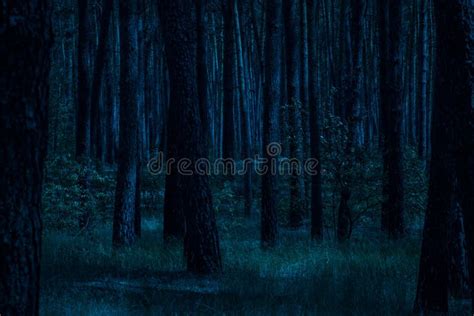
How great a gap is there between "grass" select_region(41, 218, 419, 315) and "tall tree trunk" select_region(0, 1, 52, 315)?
3.43m

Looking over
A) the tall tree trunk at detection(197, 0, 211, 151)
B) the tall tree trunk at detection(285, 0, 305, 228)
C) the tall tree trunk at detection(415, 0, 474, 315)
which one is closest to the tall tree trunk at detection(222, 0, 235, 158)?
the tall tree trunk at detection(285, 0, 305, 228)

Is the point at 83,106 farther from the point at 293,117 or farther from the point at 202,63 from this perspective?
the point at 293,117

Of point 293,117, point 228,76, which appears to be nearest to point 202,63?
point 293,117

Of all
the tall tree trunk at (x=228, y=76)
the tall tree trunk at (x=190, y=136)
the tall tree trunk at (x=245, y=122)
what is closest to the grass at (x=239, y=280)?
the tall tree trunk at (x=190, y=136)

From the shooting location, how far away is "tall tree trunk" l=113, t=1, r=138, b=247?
12.8 meters

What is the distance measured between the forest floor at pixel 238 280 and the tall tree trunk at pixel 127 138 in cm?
64

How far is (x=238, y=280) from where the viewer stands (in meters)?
8.91

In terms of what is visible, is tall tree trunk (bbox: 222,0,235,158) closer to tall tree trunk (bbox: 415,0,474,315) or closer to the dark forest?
the dark forest

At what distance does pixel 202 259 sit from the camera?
9516mm

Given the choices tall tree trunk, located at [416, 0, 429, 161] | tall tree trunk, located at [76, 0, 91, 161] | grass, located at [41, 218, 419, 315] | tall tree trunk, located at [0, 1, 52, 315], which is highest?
tall tree trunk, located at [416, 0, 429, 161]

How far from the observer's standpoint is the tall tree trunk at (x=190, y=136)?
9.42 meters

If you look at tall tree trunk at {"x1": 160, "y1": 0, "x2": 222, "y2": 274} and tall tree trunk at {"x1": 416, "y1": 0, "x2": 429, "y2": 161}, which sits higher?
tall tree trunk at {"x1": 416, "y1": 0, "x2": 429, "y2": 161}

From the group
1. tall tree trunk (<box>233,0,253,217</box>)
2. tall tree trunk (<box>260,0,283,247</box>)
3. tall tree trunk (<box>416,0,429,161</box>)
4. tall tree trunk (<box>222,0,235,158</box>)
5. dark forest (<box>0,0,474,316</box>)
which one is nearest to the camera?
dark forest (<box>0,0,474,316</box>)

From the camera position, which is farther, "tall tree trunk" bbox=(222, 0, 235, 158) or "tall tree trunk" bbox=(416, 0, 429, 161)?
"tall tree trunk" bbox=(416, 0, 429, 161)
